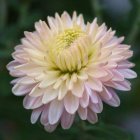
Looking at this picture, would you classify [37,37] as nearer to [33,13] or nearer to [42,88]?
[42,88]

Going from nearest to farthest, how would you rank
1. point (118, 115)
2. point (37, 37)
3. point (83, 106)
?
point (83, 106)
point (37, 37)
point (118, 115)

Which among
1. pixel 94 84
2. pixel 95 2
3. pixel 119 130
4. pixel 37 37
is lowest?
pixel 119 130

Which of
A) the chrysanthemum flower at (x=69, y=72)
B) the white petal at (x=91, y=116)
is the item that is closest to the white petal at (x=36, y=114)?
the chrysanthemum flower at (x=69, y=72)

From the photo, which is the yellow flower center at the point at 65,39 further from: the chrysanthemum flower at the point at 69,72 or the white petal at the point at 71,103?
the white petal at the point at 71,103

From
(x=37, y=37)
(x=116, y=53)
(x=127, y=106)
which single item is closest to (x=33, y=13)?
(x=127, y=106)

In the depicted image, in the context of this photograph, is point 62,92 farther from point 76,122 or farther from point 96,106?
point 76,122

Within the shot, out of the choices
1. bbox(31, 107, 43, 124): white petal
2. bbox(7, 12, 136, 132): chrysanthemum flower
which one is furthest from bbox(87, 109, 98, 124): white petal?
bbox(31, 107, 43, 124): white petal
